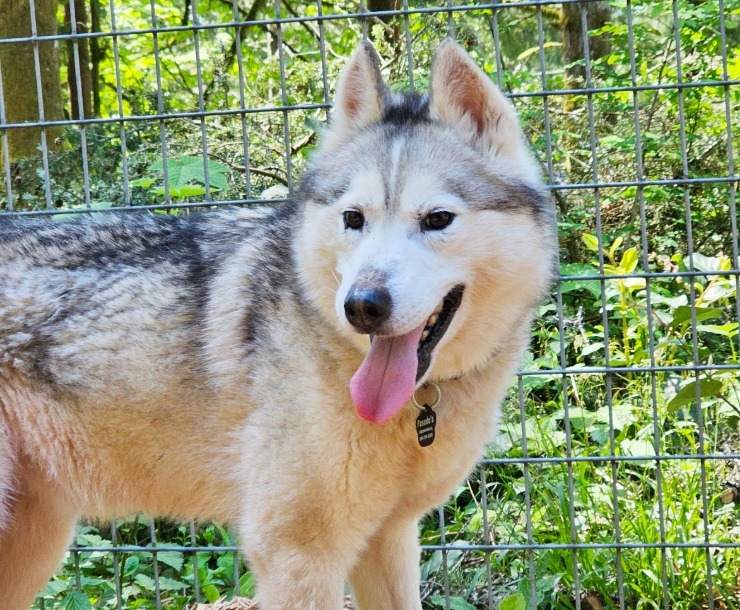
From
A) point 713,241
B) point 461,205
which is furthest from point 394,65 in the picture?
point 461,205

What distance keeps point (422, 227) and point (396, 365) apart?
41 cm

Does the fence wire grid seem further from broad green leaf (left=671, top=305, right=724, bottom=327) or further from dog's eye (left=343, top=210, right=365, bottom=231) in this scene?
dog's eye (left=343, top=210, right=365, bottom=231)

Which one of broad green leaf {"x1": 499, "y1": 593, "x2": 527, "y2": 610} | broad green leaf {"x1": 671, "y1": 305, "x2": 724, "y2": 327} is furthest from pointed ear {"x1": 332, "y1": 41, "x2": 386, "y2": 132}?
broad green leaf {"x1": 499, "y1": 593, "x2": 527, "y2": 610}

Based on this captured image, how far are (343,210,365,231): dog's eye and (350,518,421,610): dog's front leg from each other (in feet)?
3.82

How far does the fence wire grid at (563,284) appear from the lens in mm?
3684

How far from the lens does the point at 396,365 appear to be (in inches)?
95.6

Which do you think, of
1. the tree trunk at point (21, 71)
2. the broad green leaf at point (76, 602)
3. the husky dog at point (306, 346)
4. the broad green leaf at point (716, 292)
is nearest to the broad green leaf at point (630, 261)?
the broad green leaf at point (716, 292)

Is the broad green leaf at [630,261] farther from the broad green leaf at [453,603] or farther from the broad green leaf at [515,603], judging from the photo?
the broad green leaf at [453,603]

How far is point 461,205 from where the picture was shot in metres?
2.48

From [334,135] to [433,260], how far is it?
2.41ft

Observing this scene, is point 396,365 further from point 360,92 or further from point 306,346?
point 360,92

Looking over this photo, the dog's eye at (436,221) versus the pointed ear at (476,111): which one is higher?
the pointed ear at (476,111)

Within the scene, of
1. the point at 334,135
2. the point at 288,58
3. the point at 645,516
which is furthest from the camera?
the point at 288,58

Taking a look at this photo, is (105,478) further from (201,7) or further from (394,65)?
(201,7)
